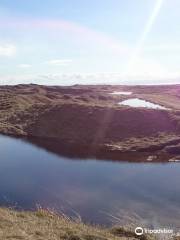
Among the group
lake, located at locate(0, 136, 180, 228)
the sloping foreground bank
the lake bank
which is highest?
the sloping foreground bank

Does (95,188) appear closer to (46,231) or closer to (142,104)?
(46,231)

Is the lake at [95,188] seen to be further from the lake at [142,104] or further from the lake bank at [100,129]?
the lake at [142,104]

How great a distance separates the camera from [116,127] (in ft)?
226

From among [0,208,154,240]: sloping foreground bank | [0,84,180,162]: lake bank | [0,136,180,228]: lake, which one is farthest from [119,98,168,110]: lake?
[0,208,154,240]: sloping foreground bank

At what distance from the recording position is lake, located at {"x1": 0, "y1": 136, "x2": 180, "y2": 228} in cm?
2919

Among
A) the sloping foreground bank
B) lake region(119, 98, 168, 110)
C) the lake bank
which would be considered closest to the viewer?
the sloping foreground bank

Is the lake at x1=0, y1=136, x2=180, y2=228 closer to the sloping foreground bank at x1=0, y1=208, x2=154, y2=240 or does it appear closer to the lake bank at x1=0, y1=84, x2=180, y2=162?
the lake bank at x1=0, y1=84, x2=180, y2=162

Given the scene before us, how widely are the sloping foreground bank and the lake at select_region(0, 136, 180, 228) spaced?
9.31 meters

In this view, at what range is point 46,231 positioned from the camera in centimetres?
1152

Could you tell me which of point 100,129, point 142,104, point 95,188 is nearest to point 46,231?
point 95,188

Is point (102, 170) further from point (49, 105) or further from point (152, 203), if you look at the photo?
point (49, 105)

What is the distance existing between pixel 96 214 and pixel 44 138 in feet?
139

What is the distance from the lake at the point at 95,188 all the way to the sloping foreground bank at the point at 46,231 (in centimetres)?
931

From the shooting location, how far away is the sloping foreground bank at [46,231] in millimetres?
10855
